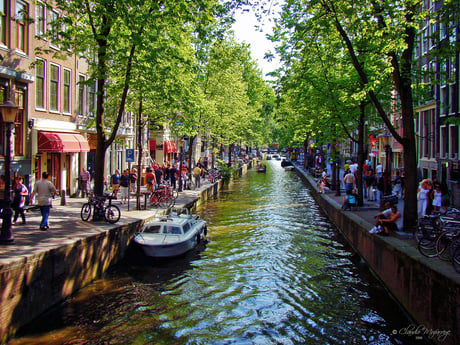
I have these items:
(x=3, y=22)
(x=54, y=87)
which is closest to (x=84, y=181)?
(x=54, y=87)

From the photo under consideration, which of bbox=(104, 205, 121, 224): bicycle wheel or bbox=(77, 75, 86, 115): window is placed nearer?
bbox=(104, 205, 121, 224): bicycle wheel

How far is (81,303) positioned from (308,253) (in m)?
9.06

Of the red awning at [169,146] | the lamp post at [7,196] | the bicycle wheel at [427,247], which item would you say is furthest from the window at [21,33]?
the red awning at [169,146]

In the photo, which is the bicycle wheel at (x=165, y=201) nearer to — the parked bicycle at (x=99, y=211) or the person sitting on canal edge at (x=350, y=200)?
the parked bicycle at (x=99, y=211)

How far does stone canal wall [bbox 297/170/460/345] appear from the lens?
27.5 feet

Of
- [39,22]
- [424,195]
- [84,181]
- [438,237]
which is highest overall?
[39,22]

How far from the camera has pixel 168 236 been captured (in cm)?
1600

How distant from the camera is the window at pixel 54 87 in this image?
23.2m

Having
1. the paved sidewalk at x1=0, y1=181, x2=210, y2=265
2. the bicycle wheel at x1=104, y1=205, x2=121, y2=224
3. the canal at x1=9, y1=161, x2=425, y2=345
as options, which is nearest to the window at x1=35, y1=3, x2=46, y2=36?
the paved sidewalk at x1=0, y1=181, x2=210, y2=265

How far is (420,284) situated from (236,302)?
15.5ft

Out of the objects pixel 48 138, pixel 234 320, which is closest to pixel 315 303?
pixel 234 320

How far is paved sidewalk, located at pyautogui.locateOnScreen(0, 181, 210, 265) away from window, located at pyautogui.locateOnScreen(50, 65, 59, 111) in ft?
17.0

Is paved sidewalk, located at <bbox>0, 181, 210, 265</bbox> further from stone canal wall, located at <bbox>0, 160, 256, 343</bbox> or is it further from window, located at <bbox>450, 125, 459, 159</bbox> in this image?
window, located at <bbox>450, 125, 459, 159</bbox>

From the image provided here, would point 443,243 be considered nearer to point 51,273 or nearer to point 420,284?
point 420,284
